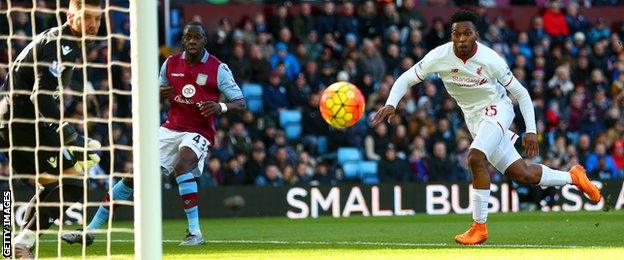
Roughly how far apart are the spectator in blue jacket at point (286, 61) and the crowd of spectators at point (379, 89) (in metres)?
0.02

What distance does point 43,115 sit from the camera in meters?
10.2

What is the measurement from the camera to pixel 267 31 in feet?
72.7

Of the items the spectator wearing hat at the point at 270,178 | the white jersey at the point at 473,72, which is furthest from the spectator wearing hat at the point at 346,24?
the white jersey at the point at 473,72

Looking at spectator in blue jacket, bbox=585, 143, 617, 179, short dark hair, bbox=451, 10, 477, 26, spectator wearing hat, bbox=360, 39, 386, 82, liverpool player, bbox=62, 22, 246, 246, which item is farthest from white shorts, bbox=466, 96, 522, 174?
spectator wearing hat, bbox=360, 39, 386, 82

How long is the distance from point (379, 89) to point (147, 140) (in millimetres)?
14375

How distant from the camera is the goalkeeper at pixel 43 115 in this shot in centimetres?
999

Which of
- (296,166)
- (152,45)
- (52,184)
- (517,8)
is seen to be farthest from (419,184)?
(152,45)

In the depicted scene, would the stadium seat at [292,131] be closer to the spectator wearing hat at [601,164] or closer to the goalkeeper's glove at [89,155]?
the spectator wearing hat at [601,164]

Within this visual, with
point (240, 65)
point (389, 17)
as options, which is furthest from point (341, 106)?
point (389, 17)

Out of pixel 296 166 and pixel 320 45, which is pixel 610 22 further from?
pixel 296 166

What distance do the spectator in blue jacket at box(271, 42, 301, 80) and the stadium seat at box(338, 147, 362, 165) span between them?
1.54 m

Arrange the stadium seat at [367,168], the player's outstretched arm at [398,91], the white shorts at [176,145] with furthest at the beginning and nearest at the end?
1. the stadium seat at [367,168]
2. the white shorts at [176,145]
3. the player's outstretched arm at [398,91]

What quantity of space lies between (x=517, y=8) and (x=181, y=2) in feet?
20.7

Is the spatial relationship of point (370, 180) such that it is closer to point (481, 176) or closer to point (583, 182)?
point (583, 182)
